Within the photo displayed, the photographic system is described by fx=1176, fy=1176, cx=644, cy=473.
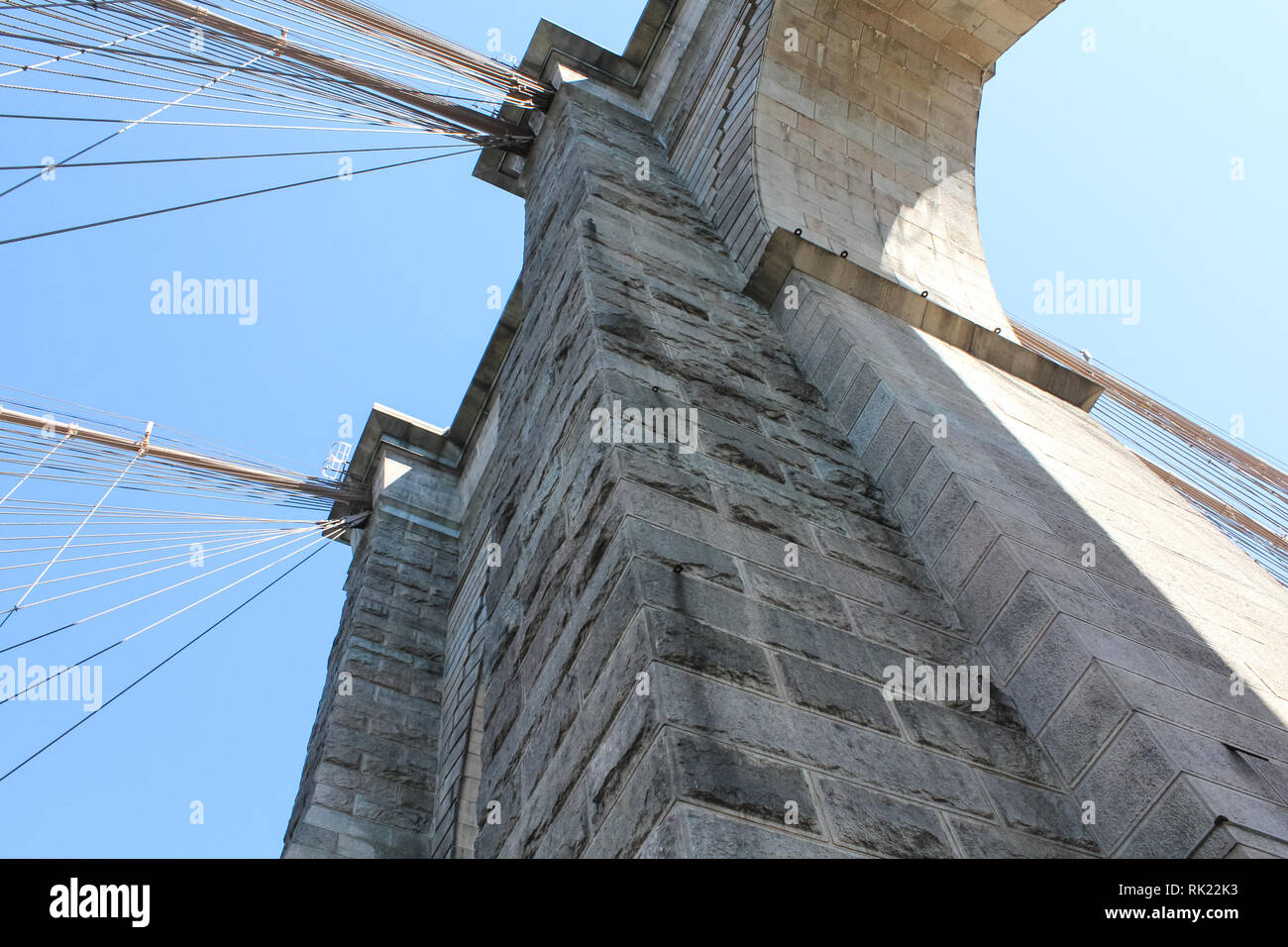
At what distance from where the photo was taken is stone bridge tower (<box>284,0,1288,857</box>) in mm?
2783

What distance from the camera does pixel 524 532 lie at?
14.1ft

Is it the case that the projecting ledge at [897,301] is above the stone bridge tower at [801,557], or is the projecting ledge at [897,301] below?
above

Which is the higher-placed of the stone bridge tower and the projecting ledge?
the projecting ledge

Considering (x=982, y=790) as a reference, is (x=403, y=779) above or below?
below

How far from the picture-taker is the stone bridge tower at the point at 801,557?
9.13ft

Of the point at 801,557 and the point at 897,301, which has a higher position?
the point at 897,301

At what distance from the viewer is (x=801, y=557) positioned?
3604 mm

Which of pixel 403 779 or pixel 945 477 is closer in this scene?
pixel 945 477

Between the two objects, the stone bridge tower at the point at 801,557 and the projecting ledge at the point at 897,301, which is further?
the projecting ledge at the point at 897,301

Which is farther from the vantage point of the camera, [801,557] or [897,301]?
[897,301]
